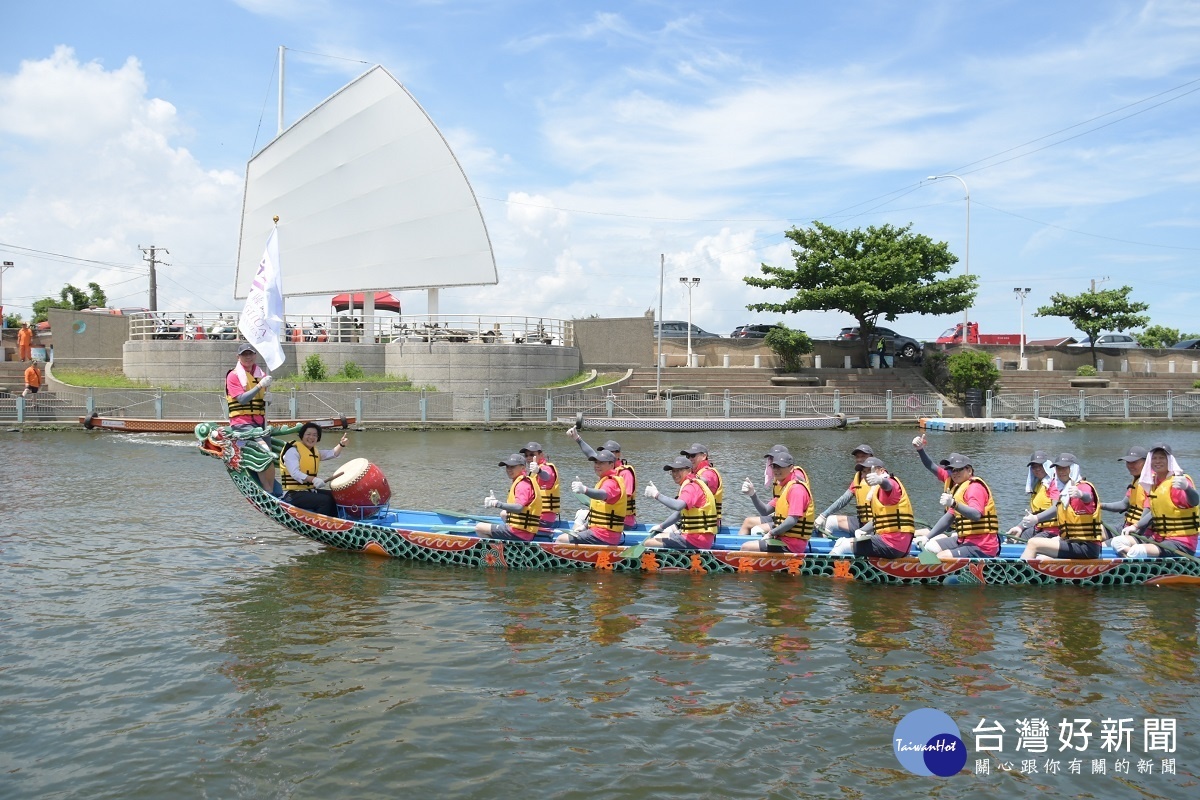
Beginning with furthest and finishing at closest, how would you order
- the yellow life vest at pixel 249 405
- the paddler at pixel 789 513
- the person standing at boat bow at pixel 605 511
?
the yellow life vest at pixel 249 405, the person standing at boat bow at pixel 605 511, the paddler at pixel 789 513

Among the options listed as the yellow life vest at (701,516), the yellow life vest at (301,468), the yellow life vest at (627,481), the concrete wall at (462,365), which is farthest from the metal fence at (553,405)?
the yellow life vest at (701,516)

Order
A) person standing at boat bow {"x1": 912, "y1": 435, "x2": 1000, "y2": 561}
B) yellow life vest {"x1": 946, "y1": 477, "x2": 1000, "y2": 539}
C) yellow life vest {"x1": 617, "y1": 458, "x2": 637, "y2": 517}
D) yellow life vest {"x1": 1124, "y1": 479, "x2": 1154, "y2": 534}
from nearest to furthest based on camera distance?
person standing at boat bow {"x1": 912, "y1": 435, "x2": 1000, "y2": 561}, yellow life vest {"x1": 946, "y1": 477, "x2": 1000, "y2": 539}, yellow life vest {"x1": 1124, "y1": 479, "x2": 1154, "y2": 534}, yellow life vest {"x1": 617, "y1": 458, "x2": 637, "y2": 517}

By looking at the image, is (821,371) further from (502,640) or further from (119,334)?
(502,640)

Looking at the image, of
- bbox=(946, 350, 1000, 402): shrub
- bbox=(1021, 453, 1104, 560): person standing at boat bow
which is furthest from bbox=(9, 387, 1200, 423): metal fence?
bbox=(1021, 453, 1104, 560): person standing at boat bow

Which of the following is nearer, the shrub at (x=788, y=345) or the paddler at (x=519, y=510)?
the paddler at (x=519, y=510)

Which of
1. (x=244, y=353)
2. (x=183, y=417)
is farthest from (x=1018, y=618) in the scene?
(x=183, y=417)

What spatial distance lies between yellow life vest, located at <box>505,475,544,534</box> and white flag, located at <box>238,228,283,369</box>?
4.29m

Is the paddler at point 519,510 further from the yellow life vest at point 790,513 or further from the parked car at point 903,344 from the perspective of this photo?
the parked car at point 903,344

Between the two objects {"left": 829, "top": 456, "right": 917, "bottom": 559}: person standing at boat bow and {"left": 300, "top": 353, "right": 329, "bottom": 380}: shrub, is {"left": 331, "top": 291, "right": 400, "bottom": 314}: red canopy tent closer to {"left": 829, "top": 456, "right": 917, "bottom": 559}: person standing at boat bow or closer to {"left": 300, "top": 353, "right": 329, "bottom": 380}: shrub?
{"left": 300, "top": 353, "right": 329, "bottom": 380}: shrub

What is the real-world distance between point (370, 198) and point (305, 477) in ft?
117

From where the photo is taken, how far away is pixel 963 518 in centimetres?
1231

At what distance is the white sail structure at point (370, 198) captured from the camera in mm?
45781

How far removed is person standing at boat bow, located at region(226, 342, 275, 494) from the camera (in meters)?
13.1

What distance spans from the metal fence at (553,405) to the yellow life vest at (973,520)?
25.7m
